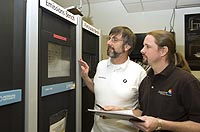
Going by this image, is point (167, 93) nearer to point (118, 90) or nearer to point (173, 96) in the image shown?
point (173, 96)

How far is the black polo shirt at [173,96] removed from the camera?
1212 millimetres

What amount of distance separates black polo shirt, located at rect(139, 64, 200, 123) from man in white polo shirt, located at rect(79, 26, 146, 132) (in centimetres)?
30

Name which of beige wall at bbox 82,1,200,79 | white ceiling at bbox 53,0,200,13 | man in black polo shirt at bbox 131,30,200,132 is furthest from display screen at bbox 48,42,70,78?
beige wall at bbox 82,1,200,79

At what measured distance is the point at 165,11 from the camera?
10.2 ft

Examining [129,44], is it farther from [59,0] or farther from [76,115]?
[59,0]

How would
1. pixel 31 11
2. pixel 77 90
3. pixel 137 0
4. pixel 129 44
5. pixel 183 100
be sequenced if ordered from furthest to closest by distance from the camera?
pixel 137 0, pixel 129 44, pixel 77 90, pixel 183 100, pixel 31 11

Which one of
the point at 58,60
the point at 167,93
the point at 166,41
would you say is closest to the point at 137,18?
the point at 166,41

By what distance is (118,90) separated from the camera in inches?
67.2

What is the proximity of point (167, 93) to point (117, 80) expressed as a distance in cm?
54

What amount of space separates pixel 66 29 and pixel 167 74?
857 mm

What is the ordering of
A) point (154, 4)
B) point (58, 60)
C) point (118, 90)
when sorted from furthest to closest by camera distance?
point (154, 4) < point (118, 90) < point (58, 60)

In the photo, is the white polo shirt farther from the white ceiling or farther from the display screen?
the white ceiling

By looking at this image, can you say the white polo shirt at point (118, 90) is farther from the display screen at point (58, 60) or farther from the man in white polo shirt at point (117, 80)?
the display screen at point (58, 60)

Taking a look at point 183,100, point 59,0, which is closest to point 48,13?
point 183,100
